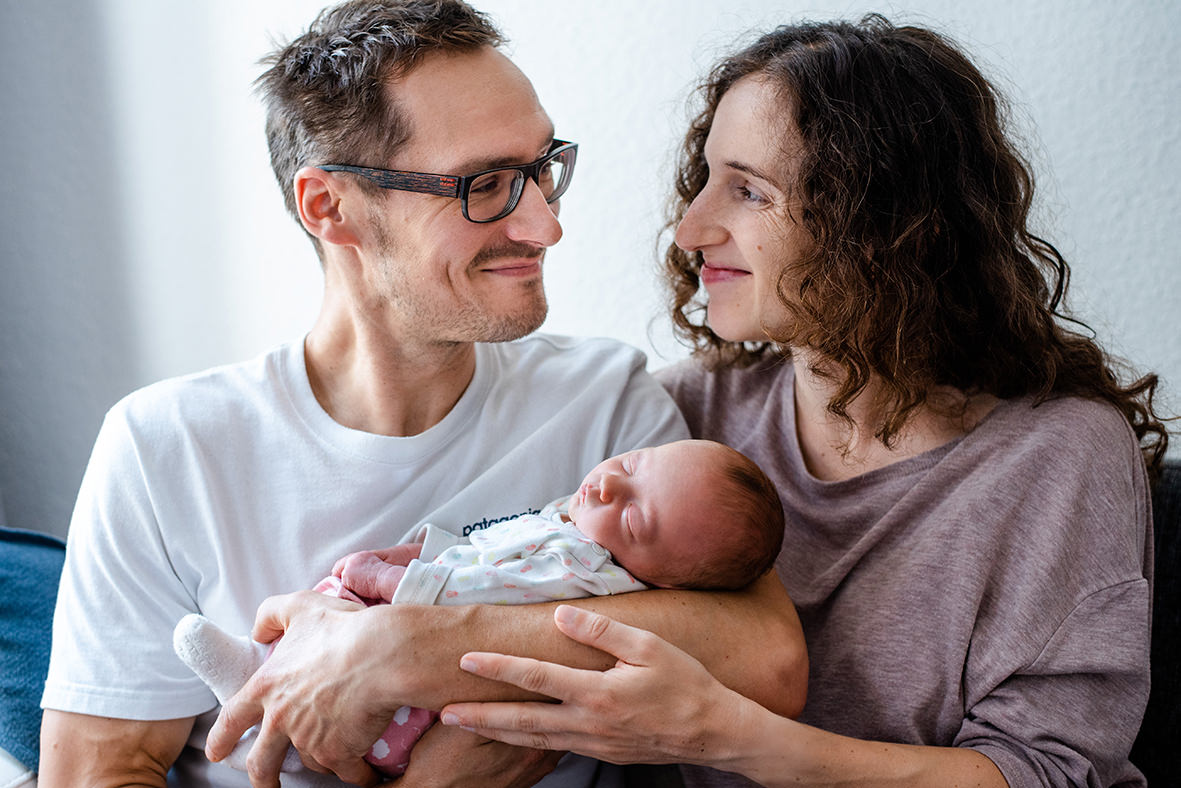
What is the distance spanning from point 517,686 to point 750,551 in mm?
397

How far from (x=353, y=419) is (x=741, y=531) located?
2.48ft

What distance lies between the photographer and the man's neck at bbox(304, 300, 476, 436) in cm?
177

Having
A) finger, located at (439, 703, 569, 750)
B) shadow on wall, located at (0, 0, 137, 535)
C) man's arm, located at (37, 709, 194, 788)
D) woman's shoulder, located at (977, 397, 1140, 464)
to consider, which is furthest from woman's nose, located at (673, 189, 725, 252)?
shadow on wall, located at (0, 0, 137, 535)

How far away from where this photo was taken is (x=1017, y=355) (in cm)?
167

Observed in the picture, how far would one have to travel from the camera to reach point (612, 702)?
132 centimetres

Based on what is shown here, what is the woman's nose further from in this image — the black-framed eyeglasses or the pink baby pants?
the pink baby pants

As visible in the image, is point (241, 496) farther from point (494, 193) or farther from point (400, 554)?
point (494, 193)

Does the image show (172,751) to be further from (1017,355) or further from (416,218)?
(1017,355)

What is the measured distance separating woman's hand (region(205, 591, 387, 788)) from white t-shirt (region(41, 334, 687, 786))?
6.7 inches

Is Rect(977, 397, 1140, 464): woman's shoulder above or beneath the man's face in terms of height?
beneath

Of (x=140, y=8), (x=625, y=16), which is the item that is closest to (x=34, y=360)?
(x=140, y=8)

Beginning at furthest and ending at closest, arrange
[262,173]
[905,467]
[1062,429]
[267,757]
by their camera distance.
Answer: [262,173] < [905,467] < [1062,429] < [267,757]

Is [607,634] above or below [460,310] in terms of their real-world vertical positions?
below

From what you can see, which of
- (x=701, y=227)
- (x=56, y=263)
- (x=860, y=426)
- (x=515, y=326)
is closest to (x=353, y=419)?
(x=515, y=326)
